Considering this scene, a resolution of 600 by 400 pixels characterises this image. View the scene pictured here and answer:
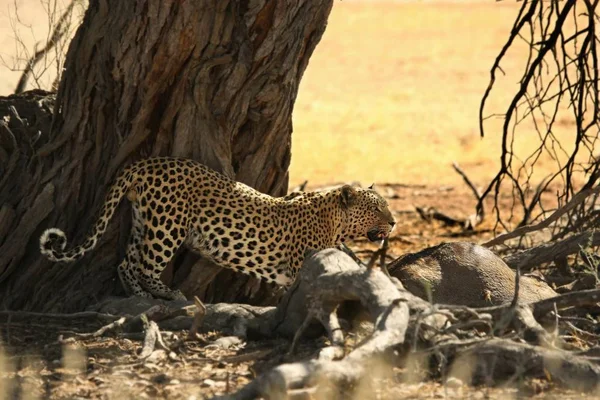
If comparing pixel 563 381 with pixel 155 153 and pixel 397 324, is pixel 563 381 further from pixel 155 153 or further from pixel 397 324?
pixel 155 153

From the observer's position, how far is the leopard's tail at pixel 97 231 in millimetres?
6707

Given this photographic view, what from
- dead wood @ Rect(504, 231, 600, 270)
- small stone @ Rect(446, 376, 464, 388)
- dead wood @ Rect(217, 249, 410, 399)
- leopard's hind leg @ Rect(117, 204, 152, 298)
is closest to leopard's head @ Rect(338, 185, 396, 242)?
dead wood @ Rect(504, 231, 600, 270)

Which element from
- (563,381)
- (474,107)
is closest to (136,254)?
(563,381)

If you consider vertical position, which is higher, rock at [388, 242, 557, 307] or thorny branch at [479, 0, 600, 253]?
thorny branch at [479, 0, 600, 253]

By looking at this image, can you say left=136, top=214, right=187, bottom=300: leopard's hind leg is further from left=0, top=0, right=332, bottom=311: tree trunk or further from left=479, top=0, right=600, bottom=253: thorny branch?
left=479, top=0, right=600, bottom=253: thorny branch

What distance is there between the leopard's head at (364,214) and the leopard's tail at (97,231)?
5.40 ft

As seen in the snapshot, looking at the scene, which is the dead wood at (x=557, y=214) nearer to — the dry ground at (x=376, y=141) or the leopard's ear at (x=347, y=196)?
the leopard's ear at (x=347, y=196)

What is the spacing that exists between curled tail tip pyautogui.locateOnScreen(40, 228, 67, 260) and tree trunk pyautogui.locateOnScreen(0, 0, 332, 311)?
0.23 meters

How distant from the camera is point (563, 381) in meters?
5.21

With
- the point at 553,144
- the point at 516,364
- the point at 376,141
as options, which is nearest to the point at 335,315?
the point at 516,364

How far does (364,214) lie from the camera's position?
7.96 m

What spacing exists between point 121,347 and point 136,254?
3.45ft

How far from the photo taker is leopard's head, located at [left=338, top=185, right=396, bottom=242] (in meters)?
7.87

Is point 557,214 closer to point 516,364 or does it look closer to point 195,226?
point 195,226
